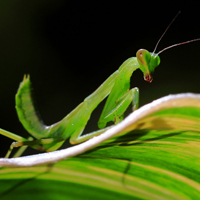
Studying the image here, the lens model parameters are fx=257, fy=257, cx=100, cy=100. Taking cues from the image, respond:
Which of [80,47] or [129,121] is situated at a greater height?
[80,47]

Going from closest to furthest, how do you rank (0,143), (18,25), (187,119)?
(187,119) < (18,25) < (0,143)

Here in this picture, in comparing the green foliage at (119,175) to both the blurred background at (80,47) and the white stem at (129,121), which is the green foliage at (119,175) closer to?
the white stem at (129,121)

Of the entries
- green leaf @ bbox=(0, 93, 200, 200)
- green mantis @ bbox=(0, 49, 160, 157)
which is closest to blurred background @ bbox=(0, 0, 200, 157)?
green mantis @ bbox=(0, 49, 160, 157)

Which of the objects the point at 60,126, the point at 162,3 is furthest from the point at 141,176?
the point at 162,3

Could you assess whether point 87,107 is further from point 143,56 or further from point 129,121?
point 129,121

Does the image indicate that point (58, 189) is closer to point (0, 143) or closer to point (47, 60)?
point (47, 60)

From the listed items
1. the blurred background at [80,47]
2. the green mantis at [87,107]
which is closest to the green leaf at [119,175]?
the green mantis at [87,107]

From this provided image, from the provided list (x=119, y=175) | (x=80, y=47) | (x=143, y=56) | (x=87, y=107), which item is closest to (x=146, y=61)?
(x=143, y=56)
